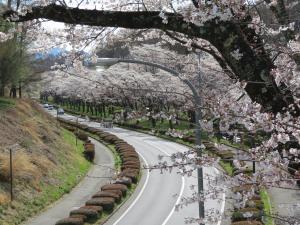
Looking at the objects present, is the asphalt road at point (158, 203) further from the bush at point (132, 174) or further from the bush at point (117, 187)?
the bush at point (117, 187)

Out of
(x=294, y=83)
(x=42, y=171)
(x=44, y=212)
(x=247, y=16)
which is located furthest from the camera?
(x=42, y=171)

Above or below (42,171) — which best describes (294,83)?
above

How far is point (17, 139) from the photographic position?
1188 inches

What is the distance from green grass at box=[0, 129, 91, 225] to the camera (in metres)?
22.4

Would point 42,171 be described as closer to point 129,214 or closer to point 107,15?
point 129,214

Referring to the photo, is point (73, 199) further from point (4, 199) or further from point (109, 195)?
point (4, 199)

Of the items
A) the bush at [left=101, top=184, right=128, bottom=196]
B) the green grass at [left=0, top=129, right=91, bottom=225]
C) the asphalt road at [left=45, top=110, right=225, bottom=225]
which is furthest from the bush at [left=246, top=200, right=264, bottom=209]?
the green grass at [left=0, top=129, right=91, bottom=225]

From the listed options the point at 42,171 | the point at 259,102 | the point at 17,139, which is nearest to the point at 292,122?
the point at 259,102

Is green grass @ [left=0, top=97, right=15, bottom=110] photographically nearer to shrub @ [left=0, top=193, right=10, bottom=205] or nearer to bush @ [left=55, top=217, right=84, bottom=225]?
shrub @ [left=0, top=193, right=10, bottom=205]

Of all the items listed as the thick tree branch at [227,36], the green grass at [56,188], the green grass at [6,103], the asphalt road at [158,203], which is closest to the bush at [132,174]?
the asphalt road at [158,203]

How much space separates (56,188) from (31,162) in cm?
215

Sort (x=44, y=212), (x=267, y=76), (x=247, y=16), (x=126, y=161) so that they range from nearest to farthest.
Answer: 1. (x=267, y=76)
2. (x=247, y=16)
3. (x=44, y=212)
4. (x=126, y=161)

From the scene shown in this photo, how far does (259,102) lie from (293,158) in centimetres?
48

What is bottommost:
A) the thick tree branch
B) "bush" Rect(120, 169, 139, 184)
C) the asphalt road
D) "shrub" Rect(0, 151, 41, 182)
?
the asphalt road
